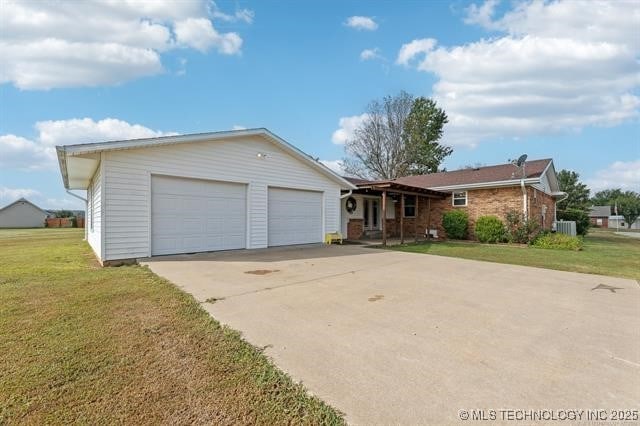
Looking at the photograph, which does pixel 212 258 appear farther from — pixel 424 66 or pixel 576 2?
pixel 424 66

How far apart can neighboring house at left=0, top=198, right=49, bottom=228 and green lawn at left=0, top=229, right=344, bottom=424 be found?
2007 inches

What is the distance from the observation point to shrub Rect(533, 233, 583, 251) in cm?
1279

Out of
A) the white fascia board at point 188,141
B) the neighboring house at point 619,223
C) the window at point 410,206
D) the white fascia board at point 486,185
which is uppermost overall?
the white fascia board at point 188,141

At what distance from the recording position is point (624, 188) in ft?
250

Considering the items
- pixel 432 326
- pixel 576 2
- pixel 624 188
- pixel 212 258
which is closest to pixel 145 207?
pixel 212 258

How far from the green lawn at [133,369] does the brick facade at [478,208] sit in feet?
41.2

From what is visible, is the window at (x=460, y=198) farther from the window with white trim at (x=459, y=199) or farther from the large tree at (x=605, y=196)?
the large tree at (x=605, y=196)

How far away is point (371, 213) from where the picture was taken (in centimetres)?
1792

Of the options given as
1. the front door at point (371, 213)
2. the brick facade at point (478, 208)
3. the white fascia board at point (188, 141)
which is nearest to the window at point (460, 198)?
the brick facade at point (478, 208)

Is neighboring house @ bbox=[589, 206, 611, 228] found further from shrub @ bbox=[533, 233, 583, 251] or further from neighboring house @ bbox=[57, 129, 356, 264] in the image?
neighboring house @ bbox=[57, 129, 356, 264]

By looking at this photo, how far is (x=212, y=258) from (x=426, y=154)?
2851 centimetres

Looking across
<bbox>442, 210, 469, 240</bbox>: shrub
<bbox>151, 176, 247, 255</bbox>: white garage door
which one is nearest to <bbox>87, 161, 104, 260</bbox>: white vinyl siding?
<bbox>151, 176, 247, 255</bbox>: white garage door

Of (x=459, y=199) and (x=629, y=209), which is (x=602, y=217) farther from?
(x=459, y=199)

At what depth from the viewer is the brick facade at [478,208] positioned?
15156mm
